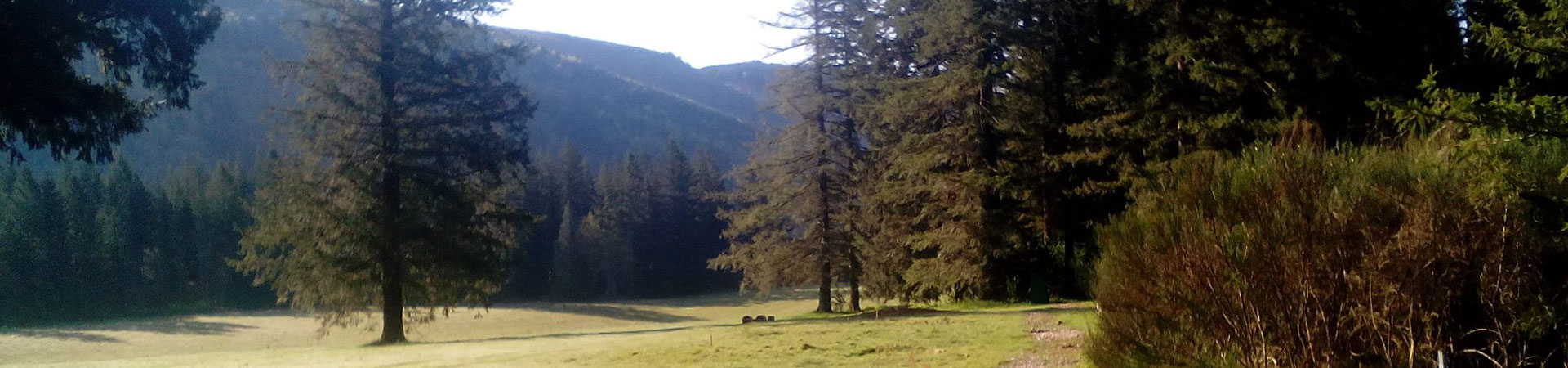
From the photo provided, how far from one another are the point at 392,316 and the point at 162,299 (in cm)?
5007

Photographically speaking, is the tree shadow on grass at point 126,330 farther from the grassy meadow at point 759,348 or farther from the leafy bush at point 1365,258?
the leafy bush at point 1365,258

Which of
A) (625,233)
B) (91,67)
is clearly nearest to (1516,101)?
(91,67)

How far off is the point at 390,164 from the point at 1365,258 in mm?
21631

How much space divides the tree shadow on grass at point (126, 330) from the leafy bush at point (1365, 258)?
42.0 meters

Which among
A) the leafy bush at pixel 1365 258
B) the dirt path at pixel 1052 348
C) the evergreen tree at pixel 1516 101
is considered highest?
the evergreen tree at pixel 1516 101

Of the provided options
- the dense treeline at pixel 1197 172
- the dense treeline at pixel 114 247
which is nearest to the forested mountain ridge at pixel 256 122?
the dense treeline at pixel 114 247

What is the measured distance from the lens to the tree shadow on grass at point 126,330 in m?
40.0

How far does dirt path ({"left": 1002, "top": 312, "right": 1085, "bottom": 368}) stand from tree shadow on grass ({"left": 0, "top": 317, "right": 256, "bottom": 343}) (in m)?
37.8

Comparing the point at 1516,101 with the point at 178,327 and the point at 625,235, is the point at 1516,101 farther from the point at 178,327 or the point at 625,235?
the point at 625,235

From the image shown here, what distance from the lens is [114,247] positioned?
61.0 metres

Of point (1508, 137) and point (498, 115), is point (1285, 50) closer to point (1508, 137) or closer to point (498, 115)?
point (1508, 137)

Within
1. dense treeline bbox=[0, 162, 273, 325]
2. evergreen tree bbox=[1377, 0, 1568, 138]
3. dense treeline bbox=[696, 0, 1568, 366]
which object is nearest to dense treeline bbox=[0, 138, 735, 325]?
dense treeline bbox=[0, 162, 273, 325]

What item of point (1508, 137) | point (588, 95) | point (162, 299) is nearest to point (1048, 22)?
point (1508, 137)

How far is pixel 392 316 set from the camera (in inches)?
960
